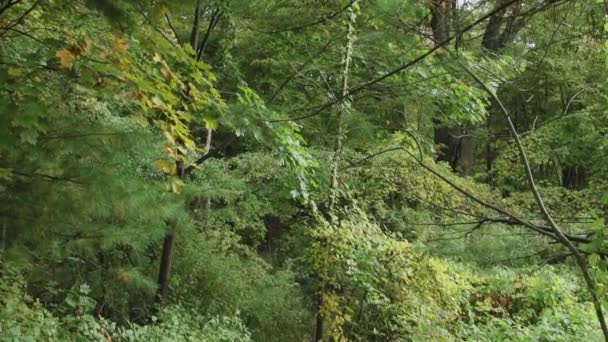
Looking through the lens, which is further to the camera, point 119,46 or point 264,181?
point 264,181

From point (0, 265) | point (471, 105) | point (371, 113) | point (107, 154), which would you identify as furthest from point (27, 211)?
point (371, 113)

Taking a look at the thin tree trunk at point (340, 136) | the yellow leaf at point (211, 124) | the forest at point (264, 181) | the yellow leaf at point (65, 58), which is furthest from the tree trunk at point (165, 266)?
the yellow leaf at point (65, 58)

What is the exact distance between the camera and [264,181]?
6270mm

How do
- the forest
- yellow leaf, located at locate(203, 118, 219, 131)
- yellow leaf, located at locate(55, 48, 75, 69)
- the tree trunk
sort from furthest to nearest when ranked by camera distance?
the tree trunk
yellow leaf, located at locate(203, 118, 219, 131)
the forest
yellow leaf, located at locate(55, 48, 75, 69)

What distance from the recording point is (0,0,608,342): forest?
9.14 ft

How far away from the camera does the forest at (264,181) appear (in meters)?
2.79

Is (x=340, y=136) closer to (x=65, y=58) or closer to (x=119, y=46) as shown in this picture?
(x=119, y=46)

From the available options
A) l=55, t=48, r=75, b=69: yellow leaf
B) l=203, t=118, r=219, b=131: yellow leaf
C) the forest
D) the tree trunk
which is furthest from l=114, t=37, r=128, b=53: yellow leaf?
the tree trunk

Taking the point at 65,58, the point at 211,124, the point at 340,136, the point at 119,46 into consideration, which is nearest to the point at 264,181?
the point at 340,136

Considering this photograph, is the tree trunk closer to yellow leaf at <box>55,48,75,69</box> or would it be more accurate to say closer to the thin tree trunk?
the thin tree trunk

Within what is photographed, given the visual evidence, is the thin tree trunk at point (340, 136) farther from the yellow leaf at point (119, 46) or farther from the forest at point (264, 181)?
the yellow leaf at point (119, 46)

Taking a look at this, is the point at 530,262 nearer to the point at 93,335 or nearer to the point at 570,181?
the point at 93,335

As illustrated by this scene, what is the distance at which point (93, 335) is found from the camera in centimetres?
427

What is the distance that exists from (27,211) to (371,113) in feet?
18.2
